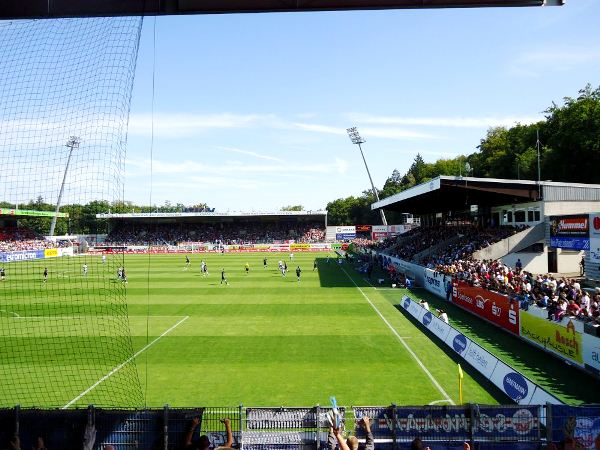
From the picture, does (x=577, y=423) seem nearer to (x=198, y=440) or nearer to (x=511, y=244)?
(x=198, y=440)

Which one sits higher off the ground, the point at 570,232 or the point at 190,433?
the point at 570,232

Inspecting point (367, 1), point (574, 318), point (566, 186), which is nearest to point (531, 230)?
point (566, 186)

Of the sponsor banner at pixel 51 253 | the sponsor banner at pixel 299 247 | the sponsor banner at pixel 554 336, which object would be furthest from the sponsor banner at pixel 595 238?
the sponsor banner at pixel 51 253

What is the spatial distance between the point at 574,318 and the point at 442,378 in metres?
4.44

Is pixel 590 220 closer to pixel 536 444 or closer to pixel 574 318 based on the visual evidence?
pixel 574 318

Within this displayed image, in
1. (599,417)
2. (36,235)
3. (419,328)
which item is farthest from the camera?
(36,235)

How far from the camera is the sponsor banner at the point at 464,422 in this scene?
8.80 meters

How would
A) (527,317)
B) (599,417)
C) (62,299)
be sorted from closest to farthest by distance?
1. (599,417)
2. (527,317)
3. (62,299)

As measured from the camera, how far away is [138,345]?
62.6 ft

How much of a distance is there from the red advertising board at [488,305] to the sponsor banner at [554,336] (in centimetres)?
84

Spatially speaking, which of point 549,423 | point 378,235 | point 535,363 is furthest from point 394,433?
point 378,235

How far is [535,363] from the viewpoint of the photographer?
15.5 meters

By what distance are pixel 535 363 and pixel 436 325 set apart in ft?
14.8

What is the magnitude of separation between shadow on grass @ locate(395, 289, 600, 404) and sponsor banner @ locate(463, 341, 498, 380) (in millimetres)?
1134
